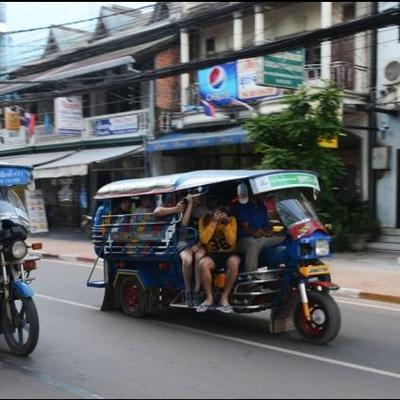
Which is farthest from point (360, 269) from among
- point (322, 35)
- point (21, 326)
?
point (21, 326)

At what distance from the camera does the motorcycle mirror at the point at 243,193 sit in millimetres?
7289

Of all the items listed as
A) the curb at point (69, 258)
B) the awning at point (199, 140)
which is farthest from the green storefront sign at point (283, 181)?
the curb at point (69, 258)

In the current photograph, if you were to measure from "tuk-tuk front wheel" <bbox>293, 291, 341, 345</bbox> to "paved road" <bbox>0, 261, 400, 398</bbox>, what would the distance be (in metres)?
0.16

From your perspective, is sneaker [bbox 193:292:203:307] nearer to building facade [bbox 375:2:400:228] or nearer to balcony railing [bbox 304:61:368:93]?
building facade [bbox 375:2:400:228]

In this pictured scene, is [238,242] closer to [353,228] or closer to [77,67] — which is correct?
[353,228]

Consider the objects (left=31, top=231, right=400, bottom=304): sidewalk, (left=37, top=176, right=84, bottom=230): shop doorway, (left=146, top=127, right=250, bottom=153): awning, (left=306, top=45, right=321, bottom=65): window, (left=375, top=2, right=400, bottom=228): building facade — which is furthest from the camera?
(left=37, top=176, right=84, bottom=230): shop doorway

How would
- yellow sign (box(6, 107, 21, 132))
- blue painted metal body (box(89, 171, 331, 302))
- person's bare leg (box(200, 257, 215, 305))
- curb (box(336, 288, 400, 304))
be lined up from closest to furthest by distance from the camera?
1. blue painted metal body (box(89, 171, 331, 302))
2. person's bare leg (box(200, 257, 215, 305))
3. curb (box(336, 288, 400, 304))
4. yellow sign (box(6, 107, 21, 132))

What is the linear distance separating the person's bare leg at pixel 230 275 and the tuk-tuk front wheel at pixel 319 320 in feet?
2.62

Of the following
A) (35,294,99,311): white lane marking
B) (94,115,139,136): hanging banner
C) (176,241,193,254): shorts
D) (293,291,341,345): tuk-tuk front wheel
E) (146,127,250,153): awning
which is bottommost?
(35,294,99,311): white lane marking

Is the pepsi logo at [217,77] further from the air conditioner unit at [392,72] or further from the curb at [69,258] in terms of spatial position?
the curb at [69,258]

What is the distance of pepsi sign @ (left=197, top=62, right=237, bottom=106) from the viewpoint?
19031 millimetres

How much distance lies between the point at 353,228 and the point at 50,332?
10.4 meters

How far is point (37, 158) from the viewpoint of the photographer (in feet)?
85.0

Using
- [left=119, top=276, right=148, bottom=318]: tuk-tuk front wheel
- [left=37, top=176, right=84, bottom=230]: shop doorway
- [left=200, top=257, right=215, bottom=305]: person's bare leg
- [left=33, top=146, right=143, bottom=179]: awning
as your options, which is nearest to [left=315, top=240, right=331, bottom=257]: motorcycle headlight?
[left=200, top=257, right=215, bottom=305]: person's bare leg
